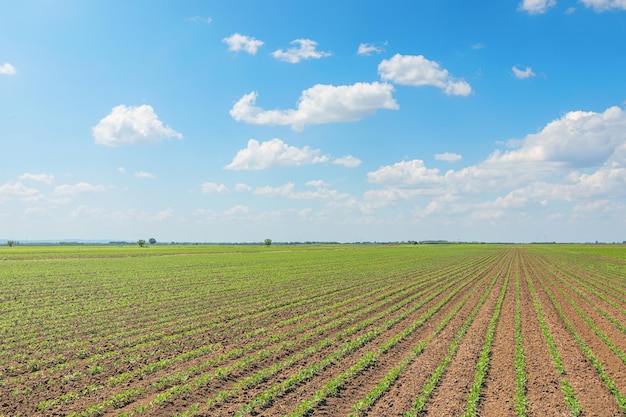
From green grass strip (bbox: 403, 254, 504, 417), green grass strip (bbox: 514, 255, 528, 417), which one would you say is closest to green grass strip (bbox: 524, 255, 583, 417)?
green grass strip (bbox: 514, 255, 528, 417)

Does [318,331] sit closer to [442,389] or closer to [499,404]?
[442,389]

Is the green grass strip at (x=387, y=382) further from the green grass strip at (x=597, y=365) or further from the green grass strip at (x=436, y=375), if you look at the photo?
the green grass strip at (x=597, y=365)

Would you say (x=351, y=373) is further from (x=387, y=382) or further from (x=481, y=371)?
(x=481, y=371)

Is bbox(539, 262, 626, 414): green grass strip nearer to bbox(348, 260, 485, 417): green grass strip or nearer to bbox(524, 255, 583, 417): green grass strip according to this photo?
bbox(524, 255, 583, 417): green grass strip

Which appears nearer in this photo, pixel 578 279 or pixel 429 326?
pixel 429 326

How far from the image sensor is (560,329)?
60.7ft

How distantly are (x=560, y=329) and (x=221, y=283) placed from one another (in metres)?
25.6

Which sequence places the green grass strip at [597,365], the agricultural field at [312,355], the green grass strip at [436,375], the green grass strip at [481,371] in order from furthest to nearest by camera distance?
1. the green grass strip at [597,365]
2. the agricultural field at [312,355]
3. the green grass strip at [481,371]
4. the green grass strip at [436,375]

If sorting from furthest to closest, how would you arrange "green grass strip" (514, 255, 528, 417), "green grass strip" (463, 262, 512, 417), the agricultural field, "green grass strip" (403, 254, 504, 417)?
the agricultural field → "green grass strip" (514, 255, 528, 417) → "green grass strip" (463, 262, 512, 417) → "green grass strip" (403, 254, 504, 417)

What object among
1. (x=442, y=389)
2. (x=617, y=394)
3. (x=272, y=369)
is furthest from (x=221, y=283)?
(x=617, y=394)

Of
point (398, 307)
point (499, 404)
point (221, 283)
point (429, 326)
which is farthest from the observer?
point (221, 283)

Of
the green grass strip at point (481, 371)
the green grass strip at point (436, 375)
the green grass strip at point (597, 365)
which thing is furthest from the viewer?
the green grass strip at point (597, 365)

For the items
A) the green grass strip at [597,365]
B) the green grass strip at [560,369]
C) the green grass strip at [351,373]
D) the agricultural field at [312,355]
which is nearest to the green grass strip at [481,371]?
the agricultural field at [312,355]

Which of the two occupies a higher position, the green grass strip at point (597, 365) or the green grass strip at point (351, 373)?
the green grass strip at point (351, 373)
